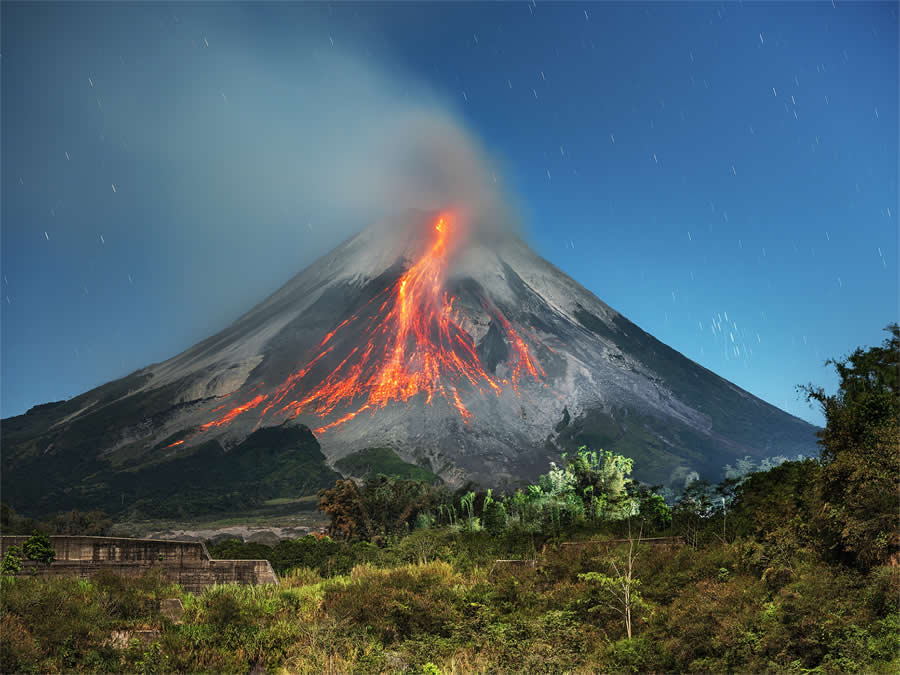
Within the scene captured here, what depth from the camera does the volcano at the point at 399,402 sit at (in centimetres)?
10688

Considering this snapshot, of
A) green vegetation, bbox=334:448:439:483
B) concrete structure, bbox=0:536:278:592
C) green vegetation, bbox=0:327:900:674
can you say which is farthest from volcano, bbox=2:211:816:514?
green vegetation, bbox=0:327:900:674

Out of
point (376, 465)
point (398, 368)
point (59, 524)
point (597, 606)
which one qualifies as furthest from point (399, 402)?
point (597, 606)

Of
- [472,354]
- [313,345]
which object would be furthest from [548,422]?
[313,345]

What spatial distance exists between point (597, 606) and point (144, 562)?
12.6m

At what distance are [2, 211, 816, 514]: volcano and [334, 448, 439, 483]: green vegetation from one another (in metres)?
1.85

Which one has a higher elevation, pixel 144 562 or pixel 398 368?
pixel 398 368

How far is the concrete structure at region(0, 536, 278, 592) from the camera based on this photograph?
18.7m

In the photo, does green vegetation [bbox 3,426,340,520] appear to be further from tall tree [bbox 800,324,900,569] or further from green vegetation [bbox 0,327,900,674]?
tall tree [bbox 800,324,900,569]

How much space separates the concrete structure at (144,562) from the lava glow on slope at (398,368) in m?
89.7

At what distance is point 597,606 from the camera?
17.0m

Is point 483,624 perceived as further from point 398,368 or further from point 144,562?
point 398,368

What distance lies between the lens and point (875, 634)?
41.3 ft

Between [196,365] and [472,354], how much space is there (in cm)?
5140

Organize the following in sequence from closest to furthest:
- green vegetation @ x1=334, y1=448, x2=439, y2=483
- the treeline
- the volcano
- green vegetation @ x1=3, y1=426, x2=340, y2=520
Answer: the treeline < green vegetation @ x1=334, y1=448, x2=439, y2=483 < green vegetation @ x1=3, y1=426, x2=340, y2=520 < the volcano
